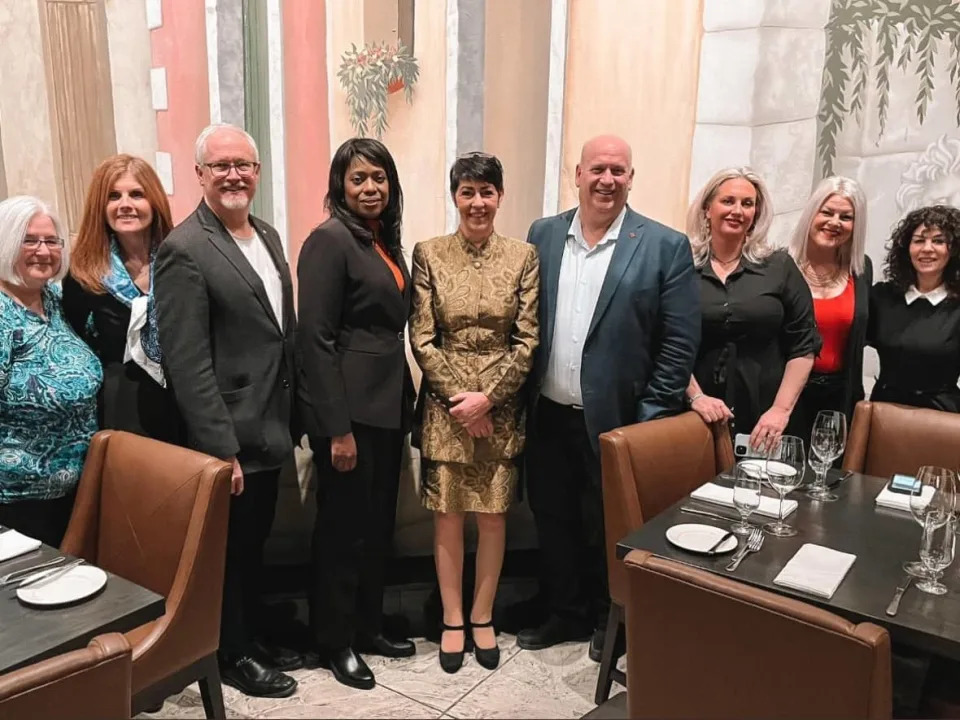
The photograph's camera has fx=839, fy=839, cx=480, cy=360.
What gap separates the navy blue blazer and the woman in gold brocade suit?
0.11m

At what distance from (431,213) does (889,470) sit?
196 centimetres

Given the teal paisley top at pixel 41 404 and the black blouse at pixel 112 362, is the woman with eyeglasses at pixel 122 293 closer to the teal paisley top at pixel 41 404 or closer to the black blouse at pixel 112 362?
the black blouse at pixel 112 362

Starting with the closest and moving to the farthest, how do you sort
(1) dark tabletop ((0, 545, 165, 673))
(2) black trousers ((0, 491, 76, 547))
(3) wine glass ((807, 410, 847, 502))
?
(1) dark tabletop ((0, 545, 165, 673)) < (2) black trousers ((0, 491, 76, 547)) < (3) wine glass ((807, 410, 847, 502))

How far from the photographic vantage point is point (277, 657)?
257cm

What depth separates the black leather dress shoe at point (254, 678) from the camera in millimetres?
2416

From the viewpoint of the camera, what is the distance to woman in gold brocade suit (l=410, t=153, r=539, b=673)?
7.82ft

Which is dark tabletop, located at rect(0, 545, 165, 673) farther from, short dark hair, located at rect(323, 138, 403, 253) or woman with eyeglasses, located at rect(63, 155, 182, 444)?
short dark hair, located at rect(323, 138, 403, 253)

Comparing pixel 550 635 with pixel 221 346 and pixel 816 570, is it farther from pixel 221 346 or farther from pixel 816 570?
pixel 221 346

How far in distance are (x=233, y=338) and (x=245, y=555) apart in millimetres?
643

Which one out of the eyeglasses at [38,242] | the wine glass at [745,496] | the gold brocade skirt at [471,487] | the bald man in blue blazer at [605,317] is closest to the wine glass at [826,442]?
the wine glass at [745,496]

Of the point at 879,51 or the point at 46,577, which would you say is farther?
the point at 879,51

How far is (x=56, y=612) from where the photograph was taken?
1.47 metres

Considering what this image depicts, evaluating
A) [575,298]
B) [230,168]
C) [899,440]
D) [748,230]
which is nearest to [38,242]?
[230,168]

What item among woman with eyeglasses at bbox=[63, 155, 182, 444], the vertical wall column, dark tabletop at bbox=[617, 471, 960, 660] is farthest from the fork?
the vertical wall column
